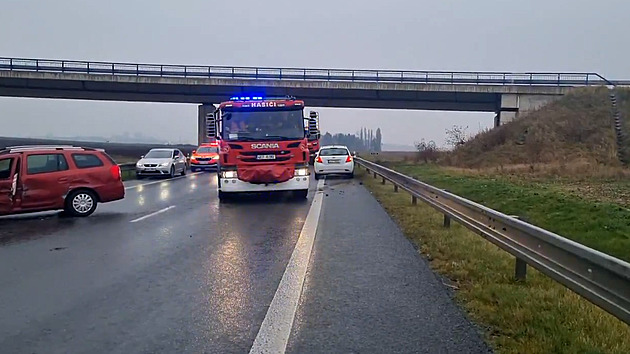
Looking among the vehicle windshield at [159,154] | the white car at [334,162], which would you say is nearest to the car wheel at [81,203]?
the white car at [334,162]

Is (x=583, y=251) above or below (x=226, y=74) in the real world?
below

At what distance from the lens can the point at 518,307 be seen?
5.50 m

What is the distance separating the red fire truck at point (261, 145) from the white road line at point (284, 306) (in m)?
6.69

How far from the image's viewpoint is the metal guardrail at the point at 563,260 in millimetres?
4121

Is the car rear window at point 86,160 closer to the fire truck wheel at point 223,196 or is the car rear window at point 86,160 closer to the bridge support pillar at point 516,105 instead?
the fire truck wheel at point 223,196

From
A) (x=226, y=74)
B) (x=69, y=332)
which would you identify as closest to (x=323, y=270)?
(x=69, y=332)

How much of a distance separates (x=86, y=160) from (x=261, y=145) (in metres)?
4.73

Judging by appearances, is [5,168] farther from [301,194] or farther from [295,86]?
[295,86]

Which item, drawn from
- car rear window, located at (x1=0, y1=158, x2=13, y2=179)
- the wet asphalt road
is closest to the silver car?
car rear window, located at (x1=0, y1=158, x2=13, y2=179)

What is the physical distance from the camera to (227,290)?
6488 millimetres

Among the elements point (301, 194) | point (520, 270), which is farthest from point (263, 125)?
point (520, 270)

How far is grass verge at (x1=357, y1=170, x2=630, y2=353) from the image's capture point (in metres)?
4.54

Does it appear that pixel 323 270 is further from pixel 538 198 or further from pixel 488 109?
pixel 488 109

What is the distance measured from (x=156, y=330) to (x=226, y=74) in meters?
43.8
